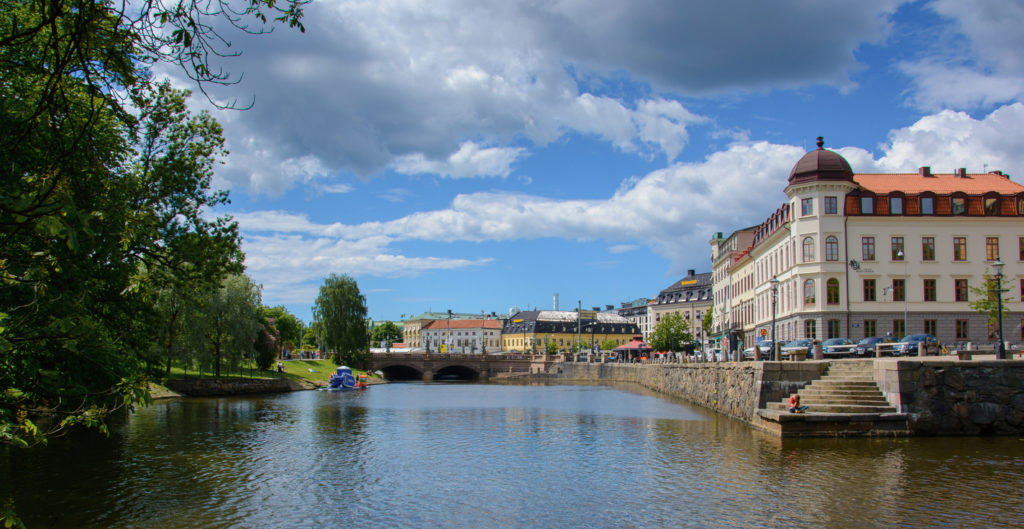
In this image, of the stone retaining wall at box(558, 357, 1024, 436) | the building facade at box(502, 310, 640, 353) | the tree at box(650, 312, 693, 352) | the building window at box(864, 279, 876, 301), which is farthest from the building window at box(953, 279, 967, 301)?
the building facade at box(502, 310, 640, 353)

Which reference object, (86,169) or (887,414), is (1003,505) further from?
(86,169)

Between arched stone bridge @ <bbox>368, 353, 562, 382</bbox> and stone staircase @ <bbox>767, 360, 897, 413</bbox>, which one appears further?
arched stone bridge @ <bbox>368, 353, 562, 382</bbox>

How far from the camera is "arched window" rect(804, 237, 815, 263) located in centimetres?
5738

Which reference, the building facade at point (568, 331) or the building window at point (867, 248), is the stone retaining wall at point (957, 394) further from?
the building facade at point (568, 331)

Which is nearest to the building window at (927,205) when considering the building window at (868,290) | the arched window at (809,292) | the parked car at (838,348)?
the building window at (868,290)

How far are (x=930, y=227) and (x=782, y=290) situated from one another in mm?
12529

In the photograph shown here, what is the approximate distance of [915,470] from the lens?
19.3 m

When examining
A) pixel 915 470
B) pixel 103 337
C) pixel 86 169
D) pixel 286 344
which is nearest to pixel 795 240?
pixel 915 470

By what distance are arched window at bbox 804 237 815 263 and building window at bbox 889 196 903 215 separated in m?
6.31

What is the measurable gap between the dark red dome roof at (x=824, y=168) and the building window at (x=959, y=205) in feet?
26.3

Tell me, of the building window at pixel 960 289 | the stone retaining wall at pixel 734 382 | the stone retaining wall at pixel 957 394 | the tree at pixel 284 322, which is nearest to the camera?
the stone retaining wall at pixel 957 394

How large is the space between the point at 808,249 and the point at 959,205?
11702 millimetres

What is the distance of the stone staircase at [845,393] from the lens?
83.9 ft

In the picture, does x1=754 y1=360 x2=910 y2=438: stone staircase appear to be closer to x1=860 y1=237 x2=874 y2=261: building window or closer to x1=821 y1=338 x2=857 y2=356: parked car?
x1=821 y1=338 x2=857 y2=356: parked car
